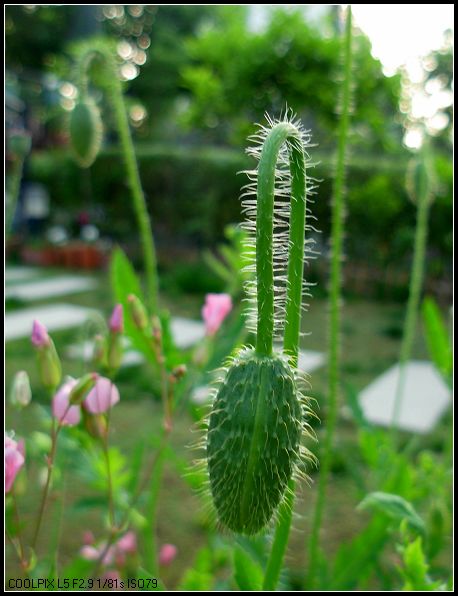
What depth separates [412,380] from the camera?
10.0 ft

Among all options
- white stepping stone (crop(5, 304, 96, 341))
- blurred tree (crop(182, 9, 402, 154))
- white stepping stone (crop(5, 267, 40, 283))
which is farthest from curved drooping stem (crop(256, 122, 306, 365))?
white stepping stone (crop(5, 267, 40, 283))

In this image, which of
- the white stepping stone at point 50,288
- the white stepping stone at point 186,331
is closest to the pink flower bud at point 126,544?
the white stepping stone at point 186,331

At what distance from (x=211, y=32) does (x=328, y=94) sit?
5.06 feet

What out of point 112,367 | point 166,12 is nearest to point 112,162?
point 112,367

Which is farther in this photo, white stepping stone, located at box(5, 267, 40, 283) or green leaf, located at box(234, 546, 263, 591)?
white stepping stone, located at box(5, 267, 40, 283)

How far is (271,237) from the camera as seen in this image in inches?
15.1

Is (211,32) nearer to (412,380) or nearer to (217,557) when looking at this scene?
(412,380)

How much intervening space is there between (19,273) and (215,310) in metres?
5.33

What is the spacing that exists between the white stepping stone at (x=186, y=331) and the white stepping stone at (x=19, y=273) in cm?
196

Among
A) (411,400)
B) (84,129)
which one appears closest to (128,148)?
(84,129)

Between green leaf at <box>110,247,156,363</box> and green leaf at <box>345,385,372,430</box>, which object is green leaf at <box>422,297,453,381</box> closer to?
green leaf at <box>345,385,372,430</box>

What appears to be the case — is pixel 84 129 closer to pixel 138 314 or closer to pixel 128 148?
pixel 128 148

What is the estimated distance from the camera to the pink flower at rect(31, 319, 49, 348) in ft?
1.96

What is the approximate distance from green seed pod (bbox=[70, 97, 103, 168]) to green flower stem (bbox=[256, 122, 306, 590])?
2.27 feet
